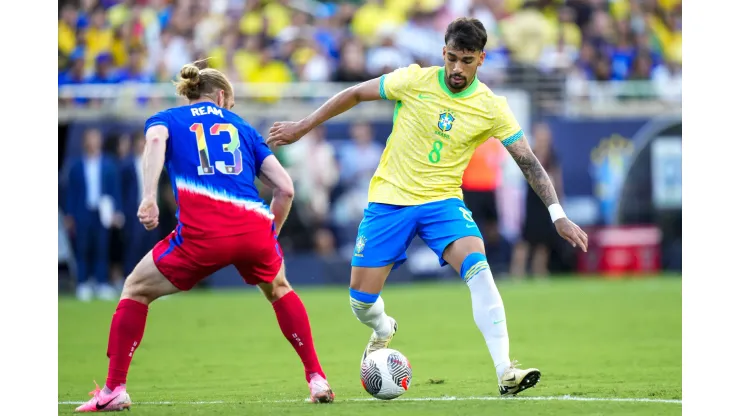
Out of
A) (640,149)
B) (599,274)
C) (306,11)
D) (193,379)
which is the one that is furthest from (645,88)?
(193,379)

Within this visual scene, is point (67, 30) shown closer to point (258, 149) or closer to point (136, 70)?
point (136, 70)

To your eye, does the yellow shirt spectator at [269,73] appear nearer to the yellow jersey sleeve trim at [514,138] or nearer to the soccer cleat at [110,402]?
the yellow jersey sleeve trim at [514,138]

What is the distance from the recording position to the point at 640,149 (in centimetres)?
1986

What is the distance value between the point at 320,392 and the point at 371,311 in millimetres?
919

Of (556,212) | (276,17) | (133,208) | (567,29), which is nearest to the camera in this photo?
(556,212)

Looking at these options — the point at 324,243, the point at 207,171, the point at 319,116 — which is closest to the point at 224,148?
the point at 207,171

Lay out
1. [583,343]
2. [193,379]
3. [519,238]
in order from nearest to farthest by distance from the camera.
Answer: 1. [193,379]
2. [583,343]
3. [519,238]

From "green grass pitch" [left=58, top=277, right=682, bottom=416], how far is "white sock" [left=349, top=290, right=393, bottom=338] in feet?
1.54

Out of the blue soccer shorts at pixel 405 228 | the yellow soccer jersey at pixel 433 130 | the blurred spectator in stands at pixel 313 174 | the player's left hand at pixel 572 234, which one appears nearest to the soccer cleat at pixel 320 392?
the blue soccer shorts at pixel 405 228

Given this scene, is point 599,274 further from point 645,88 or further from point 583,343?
point 583,343

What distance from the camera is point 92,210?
58.4 feet

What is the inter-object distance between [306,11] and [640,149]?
24.5 ft

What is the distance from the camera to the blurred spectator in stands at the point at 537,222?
62.3 feet

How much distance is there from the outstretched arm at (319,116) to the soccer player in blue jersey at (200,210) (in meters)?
0.47
